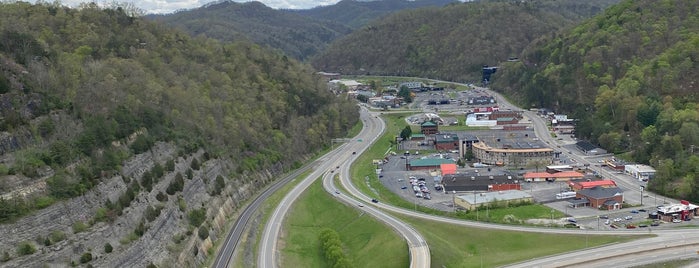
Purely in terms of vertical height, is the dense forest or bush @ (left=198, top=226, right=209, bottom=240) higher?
the dense forest

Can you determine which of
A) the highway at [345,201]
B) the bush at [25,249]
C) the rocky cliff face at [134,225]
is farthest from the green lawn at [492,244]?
the bush at [25,249]

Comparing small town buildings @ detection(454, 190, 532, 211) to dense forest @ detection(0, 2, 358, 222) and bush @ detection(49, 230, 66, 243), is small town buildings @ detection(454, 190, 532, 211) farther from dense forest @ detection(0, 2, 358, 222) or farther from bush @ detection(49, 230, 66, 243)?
bush @ detection(49, 230, 66, 243)

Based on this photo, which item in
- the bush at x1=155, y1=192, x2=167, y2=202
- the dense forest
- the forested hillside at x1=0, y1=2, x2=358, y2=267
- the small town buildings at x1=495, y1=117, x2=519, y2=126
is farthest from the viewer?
the small town buildings at x1=495, y1=117, x2=519, y2=126

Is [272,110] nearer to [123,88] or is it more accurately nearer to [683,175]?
[123,88]

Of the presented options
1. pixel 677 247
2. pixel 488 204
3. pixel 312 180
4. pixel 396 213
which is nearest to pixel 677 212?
pixel 677 247

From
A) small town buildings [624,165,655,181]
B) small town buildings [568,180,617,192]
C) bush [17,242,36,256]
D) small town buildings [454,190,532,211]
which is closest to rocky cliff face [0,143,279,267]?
bush [17,242,36,256]

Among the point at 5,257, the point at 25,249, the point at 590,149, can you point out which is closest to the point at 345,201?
the point at 25,249

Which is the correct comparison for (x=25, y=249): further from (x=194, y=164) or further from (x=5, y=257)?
(x=194, y=164)
